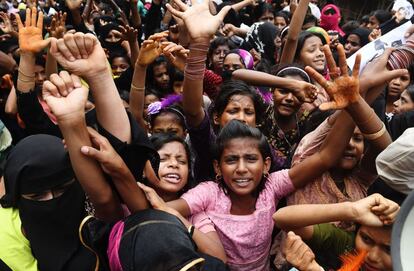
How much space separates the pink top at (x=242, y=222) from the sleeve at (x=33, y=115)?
3.73 feet

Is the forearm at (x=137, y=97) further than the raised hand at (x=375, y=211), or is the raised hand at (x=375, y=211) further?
the forearm at (x=137, y=97)

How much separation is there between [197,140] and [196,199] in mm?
433

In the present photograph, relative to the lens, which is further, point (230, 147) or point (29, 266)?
point (230, 147)

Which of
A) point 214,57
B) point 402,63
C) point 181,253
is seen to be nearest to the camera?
point 181,253

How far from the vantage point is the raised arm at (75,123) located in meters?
1.67

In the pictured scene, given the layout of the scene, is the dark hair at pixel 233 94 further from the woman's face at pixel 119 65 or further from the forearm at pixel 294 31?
the woman's face at pixel 119 65

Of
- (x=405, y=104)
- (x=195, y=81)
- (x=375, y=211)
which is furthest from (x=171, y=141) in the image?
(x=405, y=104)

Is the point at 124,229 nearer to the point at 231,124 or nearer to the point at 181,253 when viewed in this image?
the point at 181,253

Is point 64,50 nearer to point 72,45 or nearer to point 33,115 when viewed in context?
point 72,45

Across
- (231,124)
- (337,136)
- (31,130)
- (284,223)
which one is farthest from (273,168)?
(31,130)

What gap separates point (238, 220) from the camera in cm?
226

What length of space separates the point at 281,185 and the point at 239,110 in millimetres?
672

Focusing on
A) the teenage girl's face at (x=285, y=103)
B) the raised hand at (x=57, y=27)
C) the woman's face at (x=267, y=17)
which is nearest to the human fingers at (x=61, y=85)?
the teenage girl's face at (x=285, y=103)

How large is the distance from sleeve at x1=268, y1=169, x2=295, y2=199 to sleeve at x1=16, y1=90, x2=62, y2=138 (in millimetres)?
1329
